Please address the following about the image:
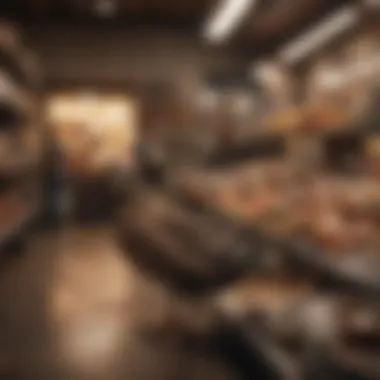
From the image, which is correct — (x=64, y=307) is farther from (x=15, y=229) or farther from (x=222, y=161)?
(x=222, y=161)

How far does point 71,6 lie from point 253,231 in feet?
2.01

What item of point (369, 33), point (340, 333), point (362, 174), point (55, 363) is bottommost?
point (55, 363)

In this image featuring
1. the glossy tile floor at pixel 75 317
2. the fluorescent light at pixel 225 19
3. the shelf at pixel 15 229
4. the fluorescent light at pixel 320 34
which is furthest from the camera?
the shelf at pixel 15 229

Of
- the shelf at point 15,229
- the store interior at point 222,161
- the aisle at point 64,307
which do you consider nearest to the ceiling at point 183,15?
the store interior at point 222,161

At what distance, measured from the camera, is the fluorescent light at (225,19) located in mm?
1089


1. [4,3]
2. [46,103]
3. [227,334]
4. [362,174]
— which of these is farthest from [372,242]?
[4,3]

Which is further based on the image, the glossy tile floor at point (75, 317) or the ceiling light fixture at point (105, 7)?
the glossy tile floor at point (75, 317)

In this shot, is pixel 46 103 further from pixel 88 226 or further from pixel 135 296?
pixel 135 296

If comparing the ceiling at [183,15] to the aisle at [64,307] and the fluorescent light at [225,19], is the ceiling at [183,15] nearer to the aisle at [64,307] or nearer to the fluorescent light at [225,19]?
the fluorescent light at [225,19]

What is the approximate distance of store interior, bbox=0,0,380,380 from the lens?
40.3 inches

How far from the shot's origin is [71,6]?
3.76 feet

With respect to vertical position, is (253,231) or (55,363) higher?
(253,231)

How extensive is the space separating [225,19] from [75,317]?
0.89 m

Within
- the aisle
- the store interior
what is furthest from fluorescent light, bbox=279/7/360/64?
the aisle
